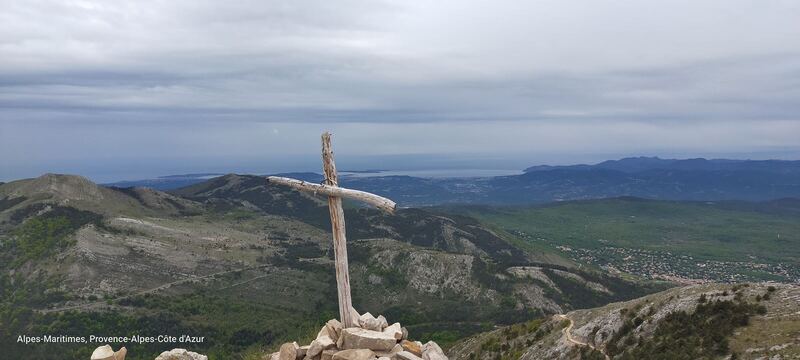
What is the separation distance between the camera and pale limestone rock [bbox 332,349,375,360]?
2214 centimetres

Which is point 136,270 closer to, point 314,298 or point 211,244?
point 211,244

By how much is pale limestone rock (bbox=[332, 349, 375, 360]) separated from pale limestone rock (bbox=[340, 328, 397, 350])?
26.7 inches

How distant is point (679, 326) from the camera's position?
118ft

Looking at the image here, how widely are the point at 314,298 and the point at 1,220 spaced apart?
117487mm

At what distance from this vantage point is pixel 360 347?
918 inches

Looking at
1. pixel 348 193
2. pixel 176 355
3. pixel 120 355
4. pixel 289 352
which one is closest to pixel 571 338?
pixel 289 352

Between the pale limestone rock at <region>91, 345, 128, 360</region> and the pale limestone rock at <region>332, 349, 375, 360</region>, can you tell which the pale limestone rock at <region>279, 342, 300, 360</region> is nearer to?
the pale limestone rock at <region>332, 349, 375, 360</region>

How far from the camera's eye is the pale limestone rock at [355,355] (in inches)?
872

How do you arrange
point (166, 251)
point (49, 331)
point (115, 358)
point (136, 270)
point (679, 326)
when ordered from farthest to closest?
point (166, 251), point (136, 270), point (49, 331), point (679, 326), point (115, 358)

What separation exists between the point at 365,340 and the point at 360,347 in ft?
1.35

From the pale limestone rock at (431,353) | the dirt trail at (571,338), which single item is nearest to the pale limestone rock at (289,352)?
the pale limestone rock at (431,353)

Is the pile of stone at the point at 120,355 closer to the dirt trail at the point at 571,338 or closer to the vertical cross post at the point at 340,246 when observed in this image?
the vertical cross post at the point at 340,246

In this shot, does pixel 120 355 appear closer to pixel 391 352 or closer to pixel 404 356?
pixel 391 352

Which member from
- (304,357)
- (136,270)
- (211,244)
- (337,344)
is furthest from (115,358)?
(211,244)
